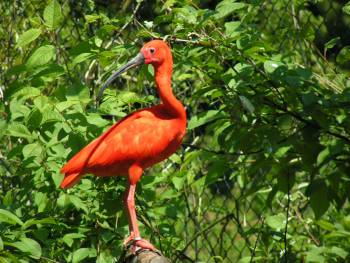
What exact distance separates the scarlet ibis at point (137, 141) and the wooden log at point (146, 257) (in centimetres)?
14

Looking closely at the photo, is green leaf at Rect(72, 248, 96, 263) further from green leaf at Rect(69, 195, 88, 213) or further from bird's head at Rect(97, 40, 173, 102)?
bird's head at Rect(97, 40, 173, 102)

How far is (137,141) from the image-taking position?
4008 millimetres

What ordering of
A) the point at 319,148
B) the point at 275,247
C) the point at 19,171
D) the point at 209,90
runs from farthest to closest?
the point at 275,247, the point at 19,171, the point at 209,90, the point at 319,148

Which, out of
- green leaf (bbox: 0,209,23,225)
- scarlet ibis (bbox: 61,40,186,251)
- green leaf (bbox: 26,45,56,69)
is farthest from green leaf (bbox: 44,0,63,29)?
green leaf (bbox: 0,209,23,225)

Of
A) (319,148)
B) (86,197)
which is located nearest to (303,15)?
(86,197)

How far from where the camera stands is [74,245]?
188 inches

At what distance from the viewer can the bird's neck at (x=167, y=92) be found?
404cm

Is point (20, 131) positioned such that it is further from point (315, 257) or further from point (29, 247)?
point (315, 257)

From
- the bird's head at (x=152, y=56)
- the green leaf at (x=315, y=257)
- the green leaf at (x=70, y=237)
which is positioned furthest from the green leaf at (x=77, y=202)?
the green leaf at (x=315, y=257)

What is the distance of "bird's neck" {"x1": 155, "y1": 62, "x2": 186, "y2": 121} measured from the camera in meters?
4.04

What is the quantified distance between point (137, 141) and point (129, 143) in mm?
43

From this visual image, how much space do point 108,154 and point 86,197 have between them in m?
0.71

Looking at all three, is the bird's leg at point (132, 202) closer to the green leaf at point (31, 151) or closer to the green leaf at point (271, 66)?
the green leaf at point (31, 151)

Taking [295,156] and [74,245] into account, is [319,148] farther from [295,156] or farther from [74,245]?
[74,245]
